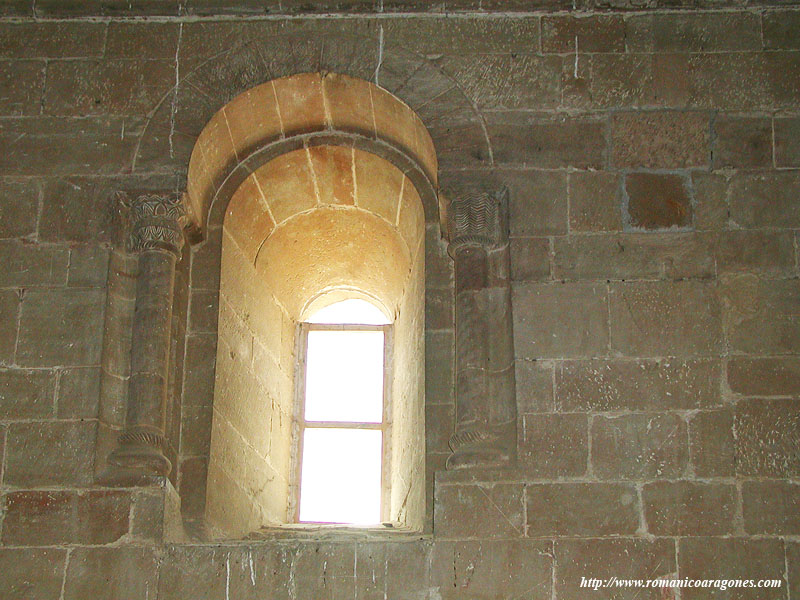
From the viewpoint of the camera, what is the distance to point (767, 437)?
720cm

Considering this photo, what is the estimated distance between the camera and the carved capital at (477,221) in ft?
25.0

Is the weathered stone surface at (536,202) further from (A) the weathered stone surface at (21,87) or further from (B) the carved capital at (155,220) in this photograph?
(A) the weathered stone surface at (21,87)

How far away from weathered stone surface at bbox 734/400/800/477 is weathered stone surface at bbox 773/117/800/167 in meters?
1.57

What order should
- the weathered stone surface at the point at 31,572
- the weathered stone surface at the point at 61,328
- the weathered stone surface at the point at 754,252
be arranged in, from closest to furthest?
1. the weathered stone surface at the point at 31,572
2. the weathered stone surface at the point at 61,328
3. the weathered stone surface at the point at 754,252

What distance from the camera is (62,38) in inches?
332

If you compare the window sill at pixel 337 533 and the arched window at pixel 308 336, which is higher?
the arched window at pixel 308 336

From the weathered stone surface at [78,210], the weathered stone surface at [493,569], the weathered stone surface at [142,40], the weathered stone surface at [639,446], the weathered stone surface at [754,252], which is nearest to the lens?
the weathered stone surface at [493,569]

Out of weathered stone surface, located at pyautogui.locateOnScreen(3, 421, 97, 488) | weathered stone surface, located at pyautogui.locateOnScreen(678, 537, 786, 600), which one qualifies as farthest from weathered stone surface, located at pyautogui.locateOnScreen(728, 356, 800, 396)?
weathered stone surface, located at pyautogui.locateOnScreen(3, 421, 97, 488)

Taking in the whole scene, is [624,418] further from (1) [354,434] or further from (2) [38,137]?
(2) [38,137]

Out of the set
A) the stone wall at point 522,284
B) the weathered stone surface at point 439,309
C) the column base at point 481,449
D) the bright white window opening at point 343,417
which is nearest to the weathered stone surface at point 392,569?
the stone wall at point 522,284

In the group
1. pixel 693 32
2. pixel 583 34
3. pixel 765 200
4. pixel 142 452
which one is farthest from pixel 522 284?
pixel 142 452

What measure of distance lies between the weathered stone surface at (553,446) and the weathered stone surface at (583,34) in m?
2.47

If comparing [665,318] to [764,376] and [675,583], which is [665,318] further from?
[675,583]

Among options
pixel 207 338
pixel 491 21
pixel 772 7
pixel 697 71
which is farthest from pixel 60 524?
pixel 772 7
